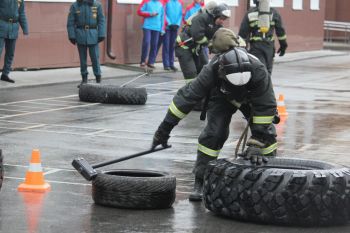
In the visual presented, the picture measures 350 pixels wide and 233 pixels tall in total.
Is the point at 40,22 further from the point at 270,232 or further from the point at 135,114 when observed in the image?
the point at 270,232

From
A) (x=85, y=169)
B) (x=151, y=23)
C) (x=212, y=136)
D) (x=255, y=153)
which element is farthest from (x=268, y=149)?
(x=151, y=23)

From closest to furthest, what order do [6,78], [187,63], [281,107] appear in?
1. [187,63]
2. [281,107]
3. [6,78]

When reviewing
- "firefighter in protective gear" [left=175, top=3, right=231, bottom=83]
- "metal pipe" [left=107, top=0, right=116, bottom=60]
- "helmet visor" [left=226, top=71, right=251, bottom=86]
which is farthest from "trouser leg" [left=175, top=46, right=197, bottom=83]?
"metal pipe" [left=107, top=0, right=116, bottom=60]

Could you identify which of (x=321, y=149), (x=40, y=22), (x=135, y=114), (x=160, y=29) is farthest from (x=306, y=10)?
(x=321, y=149)

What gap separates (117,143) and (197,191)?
3610mm

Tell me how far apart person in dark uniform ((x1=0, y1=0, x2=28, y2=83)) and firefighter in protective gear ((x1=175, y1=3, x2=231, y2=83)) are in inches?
181

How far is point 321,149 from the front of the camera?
39.7 ft

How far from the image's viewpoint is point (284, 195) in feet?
24.7

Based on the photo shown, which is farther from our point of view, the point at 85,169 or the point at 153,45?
the point at 153,45

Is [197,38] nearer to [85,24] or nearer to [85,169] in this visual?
[85,24]

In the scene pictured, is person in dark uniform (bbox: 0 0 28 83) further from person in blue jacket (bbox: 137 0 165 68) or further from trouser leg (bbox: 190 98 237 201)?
trouser leg (bbox: 190 98 237 201)

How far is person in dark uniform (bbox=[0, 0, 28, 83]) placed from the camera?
18.5 m

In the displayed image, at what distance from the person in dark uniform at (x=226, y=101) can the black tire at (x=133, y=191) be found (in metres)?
0.35

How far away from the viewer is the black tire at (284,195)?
24.7 ft
